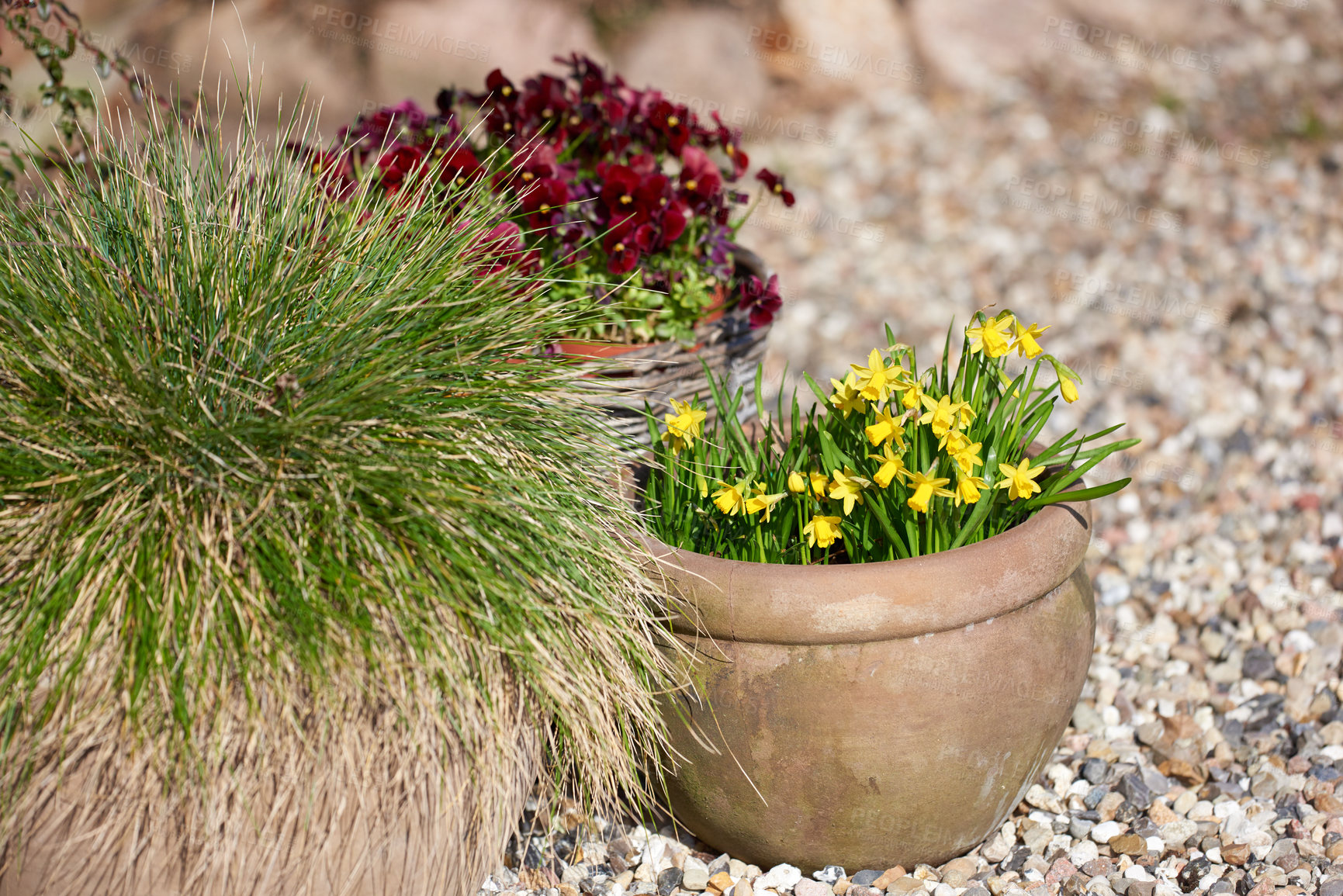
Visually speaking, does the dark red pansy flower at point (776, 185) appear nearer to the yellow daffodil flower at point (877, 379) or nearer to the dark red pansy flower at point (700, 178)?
the dark red pansy flower at point (700, 178)

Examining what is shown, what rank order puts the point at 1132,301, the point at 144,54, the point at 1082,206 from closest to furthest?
the point at 1132,301
the point at 1082,206
the point at 144,54

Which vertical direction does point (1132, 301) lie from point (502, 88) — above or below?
above

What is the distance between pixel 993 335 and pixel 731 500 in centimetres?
50

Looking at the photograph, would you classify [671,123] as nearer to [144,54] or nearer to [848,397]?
[848,397]

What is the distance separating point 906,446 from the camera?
184cm

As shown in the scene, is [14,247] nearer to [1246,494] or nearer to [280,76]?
[1246,494]

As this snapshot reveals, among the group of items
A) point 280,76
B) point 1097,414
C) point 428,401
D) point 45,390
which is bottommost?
point 45,390

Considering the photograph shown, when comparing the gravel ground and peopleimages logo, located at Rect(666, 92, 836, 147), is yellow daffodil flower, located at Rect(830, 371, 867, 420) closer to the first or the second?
the gravel ground

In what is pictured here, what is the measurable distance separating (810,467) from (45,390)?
49.9 inches

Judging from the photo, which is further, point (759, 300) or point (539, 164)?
point (759, 300)

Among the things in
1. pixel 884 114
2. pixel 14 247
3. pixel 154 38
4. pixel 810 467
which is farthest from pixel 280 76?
pixel 810 467

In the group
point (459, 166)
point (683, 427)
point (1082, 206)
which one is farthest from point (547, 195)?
point (1082, 206)

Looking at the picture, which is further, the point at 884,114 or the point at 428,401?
the point at 884,114

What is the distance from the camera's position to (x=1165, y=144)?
5.12m
